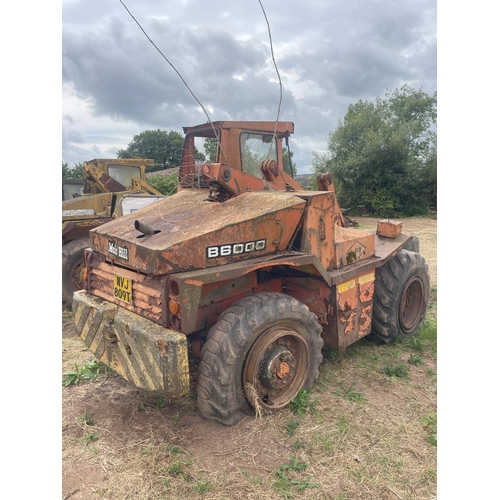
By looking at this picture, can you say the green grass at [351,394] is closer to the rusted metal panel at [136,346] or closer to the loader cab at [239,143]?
the rusted metal panel at [136,346]

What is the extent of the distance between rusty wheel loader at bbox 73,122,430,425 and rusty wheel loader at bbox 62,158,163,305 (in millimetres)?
3061

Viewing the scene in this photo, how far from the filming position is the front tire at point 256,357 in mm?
3203

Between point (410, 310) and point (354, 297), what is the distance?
58.3 inches

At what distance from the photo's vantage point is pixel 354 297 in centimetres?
442

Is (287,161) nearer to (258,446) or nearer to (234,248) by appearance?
(234,248)

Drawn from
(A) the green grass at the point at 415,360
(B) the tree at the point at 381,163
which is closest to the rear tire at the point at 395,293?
(A) the green grass at the point at 415,360

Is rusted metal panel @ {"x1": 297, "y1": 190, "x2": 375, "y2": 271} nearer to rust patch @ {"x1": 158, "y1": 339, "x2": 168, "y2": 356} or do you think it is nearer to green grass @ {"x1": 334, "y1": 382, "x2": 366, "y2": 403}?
green grass @ {"x1": 334, "y1": 382, "x2": 366, "y2": 403}

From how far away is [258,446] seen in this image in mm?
3170

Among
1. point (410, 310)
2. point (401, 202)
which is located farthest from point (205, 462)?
point (401, 202)

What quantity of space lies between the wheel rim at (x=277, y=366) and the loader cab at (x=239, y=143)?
179 cm

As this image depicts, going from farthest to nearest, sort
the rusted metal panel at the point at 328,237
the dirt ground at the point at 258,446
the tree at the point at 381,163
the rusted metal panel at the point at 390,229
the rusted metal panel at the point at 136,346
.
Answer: the tree at the point at 381,163 < the rusted metal panel at the point at 390,229 < the rusted metal panel at the point at 328,237 < the rusted metal panel at the point at 136,346 < the dirt ground at the point at 258,446

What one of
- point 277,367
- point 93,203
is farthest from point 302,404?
point 93,203

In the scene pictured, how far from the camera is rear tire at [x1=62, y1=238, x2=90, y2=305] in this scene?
22.4 feet

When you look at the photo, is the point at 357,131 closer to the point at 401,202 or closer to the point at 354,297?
the point at 401,202
